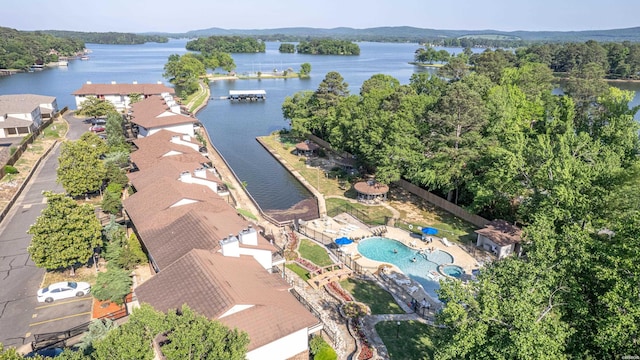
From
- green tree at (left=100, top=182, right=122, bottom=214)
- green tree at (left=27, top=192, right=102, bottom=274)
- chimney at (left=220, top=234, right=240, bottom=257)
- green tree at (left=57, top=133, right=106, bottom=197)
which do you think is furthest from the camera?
green tree at (left=57, top=133, right=106, bottom=197)

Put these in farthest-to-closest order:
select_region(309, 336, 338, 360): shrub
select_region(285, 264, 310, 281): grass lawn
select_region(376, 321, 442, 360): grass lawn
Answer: select_region(285, 264, 310, 281): grass lawn → select_region(376, 321, 442, 360): grass lawn → select_region(309, 336, 338, 360): shrub

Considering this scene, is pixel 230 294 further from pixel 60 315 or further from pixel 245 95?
pixel 245 95

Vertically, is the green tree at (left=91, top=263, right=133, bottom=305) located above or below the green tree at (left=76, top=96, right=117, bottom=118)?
below

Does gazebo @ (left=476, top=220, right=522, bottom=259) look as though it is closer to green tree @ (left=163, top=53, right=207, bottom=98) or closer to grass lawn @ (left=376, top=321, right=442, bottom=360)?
grass lawn @ (left=376, top=321, right=442, bottom=360)

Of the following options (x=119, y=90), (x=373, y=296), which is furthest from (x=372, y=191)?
(x=119, y=90)

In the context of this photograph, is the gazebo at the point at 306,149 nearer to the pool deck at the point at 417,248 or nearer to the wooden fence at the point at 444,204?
the wooden fence at the point at 444,204

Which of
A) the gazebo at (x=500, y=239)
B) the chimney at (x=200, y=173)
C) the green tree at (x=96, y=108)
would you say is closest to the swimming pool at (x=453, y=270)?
the gazebo at (x=500, y=239)

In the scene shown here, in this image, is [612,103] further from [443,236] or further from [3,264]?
[3,264]

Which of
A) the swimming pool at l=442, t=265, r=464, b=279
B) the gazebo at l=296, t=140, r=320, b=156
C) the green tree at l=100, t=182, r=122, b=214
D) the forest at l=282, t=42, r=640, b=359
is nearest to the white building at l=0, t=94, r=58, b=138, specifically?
the green tree at l=100, t=182, r=122, b=214

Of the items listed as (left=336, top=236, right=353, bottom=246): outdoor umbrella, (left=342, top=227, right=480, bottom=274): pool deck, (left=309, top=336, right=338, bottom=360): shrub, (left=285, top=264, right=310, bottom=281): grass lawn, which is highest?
(left=309, top=336, right=338, bottom=360): shrub
